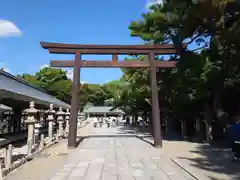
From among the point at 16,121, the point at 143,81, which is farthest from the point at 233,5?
the point at 16,121

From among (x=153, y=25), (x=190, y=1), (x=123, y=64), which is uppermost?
(x=153, y=25)

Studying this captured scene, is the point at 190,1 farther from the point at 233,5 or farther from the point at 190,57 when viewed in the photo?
the point at 190,57

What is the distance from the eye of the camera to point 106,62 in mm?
16438

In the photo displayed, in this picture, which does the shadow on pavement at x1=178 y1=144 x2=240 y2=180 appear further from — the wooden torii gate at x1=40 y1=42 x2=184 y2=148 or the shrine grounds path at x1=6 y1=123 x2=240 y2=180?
the wooden torii gate at x1=40 y1=42 x2=184 y2=148

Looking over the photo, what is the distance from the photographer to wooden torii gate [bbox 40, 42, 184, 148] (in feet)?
50.9

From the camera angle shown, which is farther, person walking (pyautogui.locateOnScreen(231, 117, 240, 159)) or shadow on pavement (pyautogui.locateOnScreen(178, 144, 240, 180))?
person walking (pyautogui.locateOnScreen(231, 117, 240, 159))

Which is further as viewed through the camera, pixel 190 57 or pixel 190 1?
pixel 190 57

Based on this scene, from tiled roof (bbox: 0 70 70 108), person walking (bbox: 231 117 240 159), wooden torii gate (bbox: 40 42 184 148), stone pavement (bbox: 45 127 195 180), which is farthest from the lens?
wooden torii gate (bbox: 40 42 184 148)

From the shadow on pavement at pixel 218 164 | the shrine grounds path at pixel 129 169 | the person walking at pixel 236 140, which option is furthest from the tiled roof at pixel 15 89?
the person walking at pixel 236 140

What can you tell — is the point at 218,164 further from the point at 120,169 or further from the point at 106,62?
the point at 106,62

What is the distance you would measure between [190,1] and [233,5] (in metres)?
1.70

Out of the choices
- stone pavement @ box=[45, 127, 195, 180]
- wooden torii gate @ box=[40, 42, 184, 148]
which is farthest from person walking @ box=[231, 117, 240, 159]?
wooden torii gate @ box=[40, 42, 184, 148]

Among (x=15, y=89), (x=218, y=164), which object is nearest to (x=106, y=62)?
(x=15, y=89)

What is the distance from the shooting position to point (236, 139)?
10.2 m
